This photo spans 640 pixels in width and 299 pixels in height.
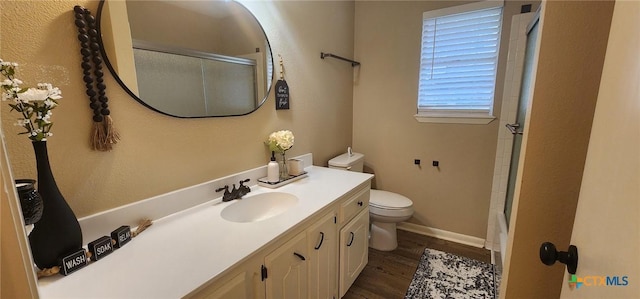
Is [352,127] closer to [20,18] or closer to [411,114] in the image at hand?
[411,114]

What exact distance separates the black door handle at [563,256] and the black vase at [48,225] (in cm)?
134

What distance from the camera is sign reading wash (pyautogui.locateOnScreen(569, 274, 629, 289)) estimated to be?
41 cm

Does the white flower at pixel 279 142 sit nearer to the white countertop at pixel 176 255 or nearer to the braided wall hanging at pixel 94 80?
the white countertop at pixel 176 255

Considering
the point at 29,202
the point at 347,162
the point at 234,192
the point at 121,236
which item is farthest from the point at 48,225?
the point at 347,162

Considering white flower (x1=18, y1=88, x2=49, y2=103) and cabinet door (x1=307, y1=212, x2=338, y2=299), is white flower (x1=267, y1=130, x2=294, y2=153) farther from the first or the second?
white flower (x1=18, y1=88, x2=49, y2=103)

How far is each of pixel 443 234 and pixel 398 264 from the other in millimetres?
691

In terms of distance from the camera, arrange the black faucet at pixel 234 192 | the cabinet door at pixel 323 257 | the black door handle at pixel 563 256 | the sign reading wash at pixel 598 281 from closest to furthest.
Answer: the sign reading wash at pixel 598 281
the black door handle at pixel 563 256
the cabinet door at pixel 323 257
the black faucet at pixel 234 192

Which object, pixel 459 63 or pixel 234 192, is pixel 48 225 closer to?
pixel 234 192

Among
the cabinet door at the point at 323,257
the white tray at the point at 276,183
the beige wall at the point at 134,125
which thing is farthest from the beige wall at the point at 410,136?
the cabinet door at the point at 323,257

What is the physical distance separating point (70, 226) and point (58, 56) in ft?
1.87

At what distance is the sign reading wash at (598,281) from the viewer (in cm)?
41

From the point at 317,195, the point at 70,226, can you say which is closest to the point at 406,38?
the point at 317,195

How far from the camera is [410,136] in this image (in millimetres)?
2531

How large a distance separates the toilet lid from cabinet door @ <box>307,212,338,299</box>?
781 mm
